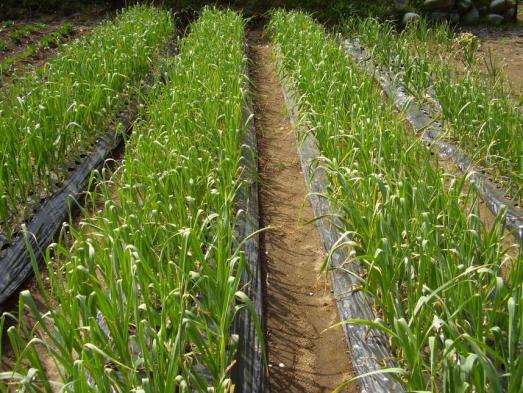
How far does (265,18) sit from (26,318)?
7963 mm

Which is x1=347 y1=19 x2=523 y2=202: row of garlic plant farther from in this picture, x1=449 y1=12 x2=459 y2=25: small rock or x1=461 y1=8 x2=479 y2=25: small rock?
x1=461 y1=8 x2=479 y2=25: small rock

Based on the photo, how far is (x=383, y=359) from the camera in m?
2.13

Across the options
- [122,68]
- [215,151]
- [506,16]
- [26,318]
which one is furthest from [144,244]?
[506,16]

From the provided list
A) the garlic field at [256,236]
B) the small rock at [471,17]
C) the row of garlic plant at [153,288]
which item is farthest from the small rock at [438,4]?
the row of garlic plant at [153,288]

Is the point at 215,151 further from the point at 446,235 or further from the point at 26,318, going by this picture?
the point at 446,235

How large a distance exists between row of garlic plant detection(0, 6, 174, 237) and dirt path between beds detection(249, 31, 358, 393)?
119 cm

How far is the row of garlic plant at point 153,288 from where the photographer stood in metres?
1.71

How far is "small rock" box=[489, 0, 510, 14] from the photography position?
1015 cm

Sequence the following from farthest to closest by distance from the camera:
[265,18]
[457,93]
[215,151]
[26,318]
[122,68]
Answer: [265,18]
[122,68]
[457,93]
[215,151]
[26,318]

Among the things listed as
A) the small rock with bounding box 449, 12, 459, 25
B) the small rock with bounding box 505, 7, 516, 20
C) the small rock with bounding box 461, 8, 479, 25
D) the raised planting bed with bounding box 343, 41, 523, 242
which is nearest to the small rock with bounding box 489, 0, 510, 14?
the small rock with bounding box 505, 7, 516, 20

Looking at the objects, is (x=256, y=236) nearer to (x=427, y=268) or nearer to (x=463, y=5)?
(x=427, y=268)

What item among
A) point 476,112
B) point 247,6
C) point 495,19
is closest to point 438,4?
point 495,19

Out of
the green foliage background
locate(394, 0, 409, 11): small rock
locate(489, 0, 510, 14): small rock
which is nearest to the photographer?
the green foliage background

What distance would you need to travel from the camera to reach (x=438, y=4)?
9.91m
